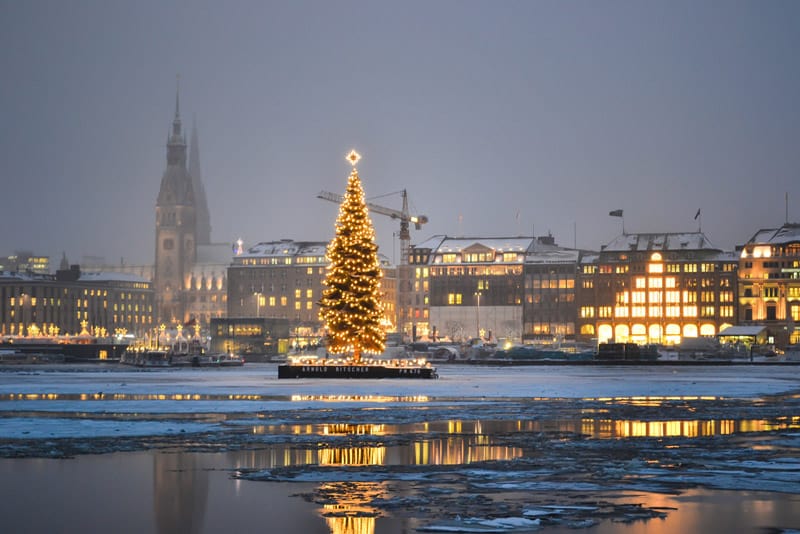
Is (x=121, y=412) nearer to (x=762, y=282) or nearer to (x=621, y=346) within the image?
(x=621, y=346)

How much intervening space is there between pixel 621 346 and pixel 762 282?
62.9m

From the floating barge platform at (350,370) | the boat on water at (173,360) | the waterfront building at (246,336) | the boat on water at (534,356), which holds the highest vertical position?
the waterfront building at (246,336)

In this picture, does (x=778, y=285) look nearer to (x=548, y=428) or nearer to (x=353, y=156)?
(x=353, y=156)

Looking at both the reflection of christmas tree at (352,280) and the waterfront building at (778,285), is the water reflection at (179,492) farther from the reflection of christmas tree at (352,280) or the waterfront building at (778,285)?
the waterfront building at (778,285)

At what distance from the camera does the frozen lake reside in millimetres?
19922

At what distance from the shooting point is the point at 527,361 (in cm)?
13950

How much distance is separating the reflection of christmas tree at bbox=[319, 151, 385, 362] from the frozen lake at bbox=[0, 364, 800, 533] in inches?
1077

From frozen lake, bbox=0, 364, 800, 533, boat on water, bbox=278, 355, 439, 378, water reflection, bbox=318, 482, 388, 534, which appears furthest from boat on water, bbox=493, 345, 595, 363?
water reflection, bbox=318, 482, 388, 534

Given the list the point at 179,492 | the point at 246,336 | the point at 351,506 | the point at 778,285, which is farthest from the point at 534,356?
the point at 351,506

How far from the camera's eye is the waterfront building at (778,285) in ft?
630

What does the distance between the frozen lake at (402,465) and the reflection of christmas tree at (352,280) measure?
27.4 m

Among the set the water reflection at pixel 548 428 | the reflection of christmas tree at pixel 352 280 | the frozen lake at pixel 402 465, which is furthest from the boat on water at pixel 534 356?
the water reflection at pixel 548 428

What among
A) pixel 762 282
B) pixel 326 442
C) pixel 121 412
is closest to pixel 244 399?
pixel 121 412

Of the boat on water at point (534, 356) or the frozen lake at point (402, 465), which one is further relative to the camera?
the boat on water at point (534, 356)
